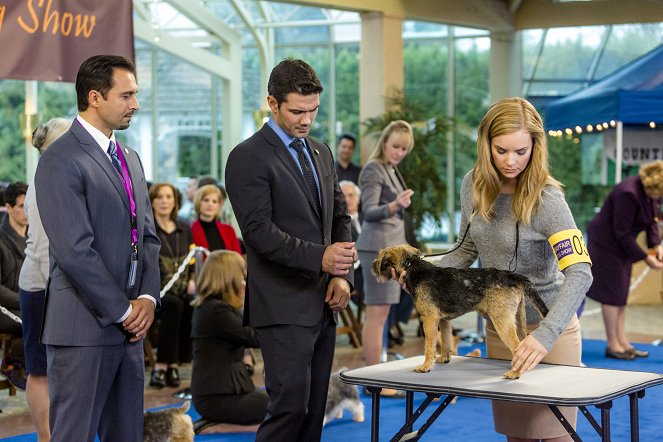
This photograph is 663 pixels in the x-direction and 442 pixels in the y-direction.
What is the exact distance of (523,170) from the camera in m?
3.24

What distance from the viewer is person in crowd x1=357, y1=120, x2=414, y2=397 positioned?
6.52 m

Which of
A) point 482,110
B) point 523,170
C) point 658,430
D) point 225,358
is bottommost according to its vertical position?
point 658,430

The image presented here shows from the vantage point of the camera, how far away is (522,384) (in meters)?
3.04

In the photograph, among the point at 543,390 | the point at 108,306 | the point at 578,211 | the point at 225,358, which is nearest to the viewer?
the point at 543,390

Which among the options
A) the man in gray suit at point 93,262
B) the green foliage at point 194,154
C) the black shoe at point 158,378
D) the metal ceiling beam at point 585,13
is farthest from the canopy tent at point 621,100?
the green foliage at point 194,154

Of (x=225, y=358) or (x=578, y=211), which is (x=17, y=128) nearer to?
(x=578, y=211)

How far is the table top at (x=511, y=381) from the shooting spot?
2887 millimetres

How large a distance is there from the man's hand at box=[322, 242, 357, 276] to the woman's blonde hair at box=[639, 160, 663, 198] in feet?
15.6

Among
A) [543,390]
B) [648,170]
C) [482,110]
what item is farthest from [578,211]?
[543,390]

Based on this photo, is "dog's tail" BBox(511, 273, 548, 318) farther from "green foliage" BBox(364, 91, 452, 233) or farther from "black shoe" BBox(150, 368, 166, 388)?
"green foliage" BBox(364, 91, 452, 233)

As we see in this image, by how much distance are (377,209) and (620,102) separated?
4.05m

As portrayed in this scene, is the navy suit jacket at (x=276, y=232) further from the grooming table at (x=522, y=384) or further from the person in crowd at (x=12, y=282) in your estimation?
the person in crowd at (x=12, y=282)

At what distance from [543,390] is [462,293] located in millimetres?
526

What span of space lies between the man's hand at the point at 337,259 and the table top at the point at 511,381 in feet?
1.19
